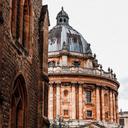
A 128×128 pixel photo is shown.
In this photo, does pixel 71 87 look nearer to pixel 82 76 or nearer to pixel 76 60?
pixel 82 76

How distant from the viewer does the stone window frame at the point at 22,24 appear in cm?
1557

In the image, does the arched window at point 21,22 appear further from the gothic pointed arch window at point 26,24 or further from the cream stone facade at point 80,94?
the cream stone facade at point 80,94

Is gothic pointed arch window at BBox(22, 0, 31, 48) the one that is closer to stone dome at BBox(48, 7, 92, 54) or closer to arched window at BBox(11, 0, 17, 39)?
arched window at BBox(11, 0, 17, 39)

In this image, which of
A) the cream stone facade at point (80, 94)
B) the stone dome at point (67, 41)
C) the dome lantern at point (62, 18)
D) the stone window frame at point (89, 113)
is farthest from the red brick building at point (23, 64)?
the dome lantern at point (62, 18)

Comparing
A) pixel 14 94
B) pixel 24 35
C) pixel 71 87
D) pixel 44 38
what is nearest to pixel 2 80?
pixel 14 94

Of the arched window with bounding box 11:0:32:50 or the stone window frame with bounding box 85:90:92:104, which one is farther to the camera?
the stone window frame with bounding box 85:90:92:104

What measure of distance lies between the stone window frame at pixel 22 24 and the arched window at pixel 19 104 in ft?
4.50

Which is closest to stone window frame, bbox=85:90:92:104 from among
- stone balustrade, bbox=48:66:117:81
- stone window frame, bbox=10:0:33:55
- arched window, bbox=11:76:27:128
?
stone balustrade, bbox=48:66:117:81

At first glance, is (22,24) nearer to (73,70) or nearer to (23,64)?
(23,64)

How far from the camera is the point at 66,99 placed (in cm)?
7312

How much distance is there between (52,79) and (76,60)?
26.5ft

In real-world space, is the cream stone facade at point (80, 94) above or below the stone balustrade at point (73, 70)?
below

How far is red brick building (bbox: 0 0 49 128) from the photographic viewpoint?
1405cm

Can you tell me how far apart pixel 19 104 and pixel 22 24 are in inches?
125
